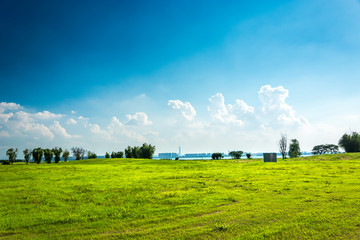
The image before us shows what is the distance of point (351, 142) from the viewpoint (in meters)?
89.3

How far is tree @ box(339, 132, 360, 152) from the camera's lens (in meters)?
87.2


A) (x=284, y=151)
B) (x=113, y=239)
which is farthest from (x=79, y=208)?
(x=284, y=151)

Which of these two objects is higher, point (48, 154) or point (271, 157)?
point (48, 154)

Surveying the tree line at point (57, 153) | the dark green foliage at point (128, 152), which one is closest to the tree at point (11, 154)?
the tree line at point (57, 153)

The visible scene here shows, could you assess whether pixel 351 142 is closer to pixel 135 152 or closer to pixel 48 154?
pixel 135 152

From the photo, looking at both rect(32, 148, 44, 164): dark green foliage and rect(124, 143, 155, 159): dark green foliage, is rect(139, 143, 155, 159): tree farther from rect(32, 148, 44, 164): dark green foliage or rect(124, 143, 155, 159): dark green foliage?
rect(32, 148, 44, 164): dark green foliage

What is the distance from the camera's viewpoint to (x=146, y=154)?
101250 mm

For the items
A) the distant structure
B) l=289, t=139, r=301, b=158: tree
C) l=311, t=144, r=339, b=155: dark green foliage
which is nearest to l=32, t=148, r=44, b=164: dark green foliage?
the distant structure

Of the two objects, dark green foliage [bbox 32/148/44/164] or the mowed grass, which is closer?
the mowed grass

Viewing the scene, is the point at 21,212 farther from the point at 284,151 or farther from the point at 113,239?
the point at 284,151

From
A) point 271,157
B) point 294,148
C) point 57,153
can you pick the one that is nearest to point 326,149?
point 294,148

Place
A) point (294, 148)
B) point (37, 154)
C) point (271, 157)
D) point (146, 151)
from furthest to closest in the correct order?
point (294, 148)
point (146, 151)
point (37, 154)
point (271, 157)

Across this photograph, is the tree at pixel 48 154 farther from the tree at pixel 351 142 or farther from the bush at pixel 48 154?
the tree at pixel 351 142

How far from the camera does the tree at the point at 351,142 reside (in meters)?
87.2
